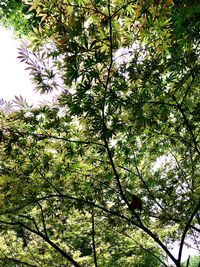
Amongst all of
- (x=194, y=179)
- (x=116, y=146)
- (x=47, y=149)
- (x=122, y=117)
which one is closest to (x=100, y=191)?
(x=116, y=146)

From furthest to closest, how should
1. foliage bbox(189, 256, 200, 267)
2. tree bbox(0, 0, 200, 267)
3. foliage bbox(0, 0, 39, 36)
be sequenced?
foliage bbox(189, 256, 200, 267), foliage bbox(0, 0, 39, 36), tree bbox(0, 0, 200, 267)

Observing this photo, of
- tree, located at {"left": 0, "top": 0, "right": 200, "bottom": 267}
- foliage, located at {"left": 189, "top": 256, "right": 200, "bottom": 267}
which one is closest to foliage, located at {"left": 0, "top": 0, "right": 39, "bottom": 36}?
tree, located at {"left": 0, "top": 0, "right": 200, "bottom": 267}

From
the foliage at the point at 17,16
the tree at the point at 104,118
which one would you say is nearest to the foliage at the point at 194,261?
the tree at the point at 104,118

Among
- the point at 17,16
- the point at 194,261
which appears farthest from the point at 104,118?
the point at 194,261

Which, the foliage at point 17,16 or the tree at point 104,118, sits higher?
the foliage at point 17,16

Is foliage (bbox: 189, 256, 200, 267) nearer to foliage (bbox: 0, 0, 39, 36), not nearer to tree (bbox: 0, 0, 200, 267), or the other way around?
tree (bbox: 0, 0, 200, 267)

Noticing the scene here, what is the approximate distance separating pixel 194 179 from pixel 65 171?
292 cm

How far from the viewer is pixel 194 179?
5844 millimetres

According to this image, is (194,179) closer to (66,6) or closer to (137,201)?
(137,201)

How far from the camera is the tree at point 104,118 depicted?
9.00 ft

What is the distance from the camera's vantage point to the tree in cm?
274

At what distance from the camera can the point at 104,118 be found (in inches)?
138

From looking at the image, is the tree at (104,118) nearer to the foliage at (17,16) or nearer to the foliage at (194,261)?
the foliage at (17,16)

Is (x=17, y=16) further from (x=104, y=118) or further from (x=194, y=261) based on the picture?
(x=194, y=261)
